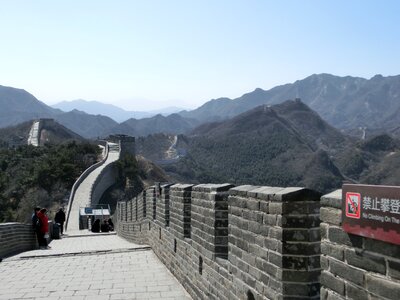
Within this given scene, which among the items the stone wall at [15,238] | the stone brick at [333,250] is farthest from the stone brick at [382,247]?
the stone wall at [15,238]

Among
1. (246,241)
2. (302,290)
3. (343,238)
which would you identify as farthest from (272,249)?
(343,238)

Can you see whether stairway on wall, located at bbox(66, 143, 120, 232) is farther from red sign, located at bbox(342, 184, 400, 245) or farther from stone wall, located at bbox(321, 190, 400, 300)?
red sign, located at bbox(342, 184, 400, 245)

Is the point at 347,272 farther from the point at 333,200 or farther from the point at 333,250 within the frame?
the point at 333,200

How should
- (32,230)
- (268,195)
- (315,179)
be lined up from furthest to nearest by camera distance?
(315,179)
(32,230)
(268,195)

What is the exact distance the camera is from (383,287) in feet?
7.85

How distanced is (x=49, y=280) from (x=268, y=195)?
215 inches

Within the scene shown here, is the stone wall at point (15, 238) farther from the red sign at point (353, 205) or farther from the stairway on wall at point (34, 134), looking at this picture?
the stairway on wall at point (34, 134)

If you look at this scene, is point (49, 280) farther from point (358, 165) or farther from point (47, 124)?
point (358, 165)

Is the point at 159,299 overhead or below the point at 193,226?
below

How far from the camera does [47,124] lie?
125062 mm

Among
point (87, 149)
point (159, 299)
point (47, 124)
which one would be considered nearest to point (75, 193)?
point (87, 149)

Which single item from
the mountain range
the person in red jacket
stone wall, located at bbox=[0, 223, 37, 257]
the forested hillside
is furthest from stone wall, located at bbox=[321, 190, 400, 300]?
the mountain range

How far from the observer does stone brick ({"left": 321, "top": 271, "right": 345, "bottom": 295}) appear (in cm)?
278

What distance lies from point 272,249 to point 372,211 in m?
1.44
